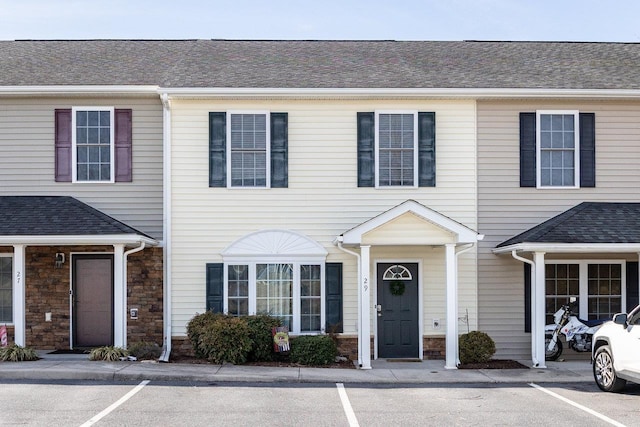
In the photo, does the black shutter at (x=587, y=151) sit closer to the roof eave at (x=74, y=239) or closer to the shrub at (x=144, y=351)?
the roof eave at (x=74, y=239)

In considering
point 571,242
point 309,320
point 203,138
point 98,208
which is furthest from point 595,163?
point 98,208

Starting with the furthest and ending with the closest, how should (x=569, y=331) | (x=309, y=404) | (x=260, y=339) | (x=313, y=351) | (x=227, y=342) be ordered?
1. (x=569, y=331)
2. (x=260, y=339)
3. (x=313, y=351)
4. (x=227, y=342)
5. (x=309, y=404)

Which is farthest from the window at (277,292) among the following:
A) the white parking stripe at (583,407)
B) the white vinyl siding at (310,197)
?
the white parking stripe at (583,407)

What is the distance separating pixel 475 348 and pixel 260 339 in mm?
4218

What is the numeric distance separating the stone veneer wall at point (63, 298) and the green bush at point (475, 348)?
6.22m

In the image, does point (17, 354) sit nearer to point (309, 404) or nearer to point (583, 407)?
point (309, 404)

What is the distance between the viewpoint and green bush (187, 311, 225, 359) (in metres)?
16.0

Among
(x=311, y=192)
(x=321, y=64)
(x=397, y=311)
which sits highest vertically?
(x=321, y=64)

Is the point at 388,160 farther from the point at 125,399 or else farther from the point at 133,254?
the point at 125,399

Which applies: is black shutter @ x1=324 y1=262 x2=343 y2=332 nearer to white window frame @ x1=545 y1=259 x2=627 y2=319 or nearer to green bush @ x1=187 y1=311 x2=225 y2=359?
green bush @ x1=187 y1=311 x2=225 y2=359

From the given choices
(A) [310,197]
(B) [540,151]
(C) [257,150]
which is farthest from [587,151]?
(C) [257,150]

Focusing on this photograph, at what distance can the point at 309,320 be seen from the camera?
55.7 ft

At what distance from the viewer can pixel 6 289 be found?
681 inches

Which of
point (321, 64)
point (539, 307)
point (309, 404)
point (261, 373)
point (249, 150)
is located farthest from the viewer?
point (321, 64)
